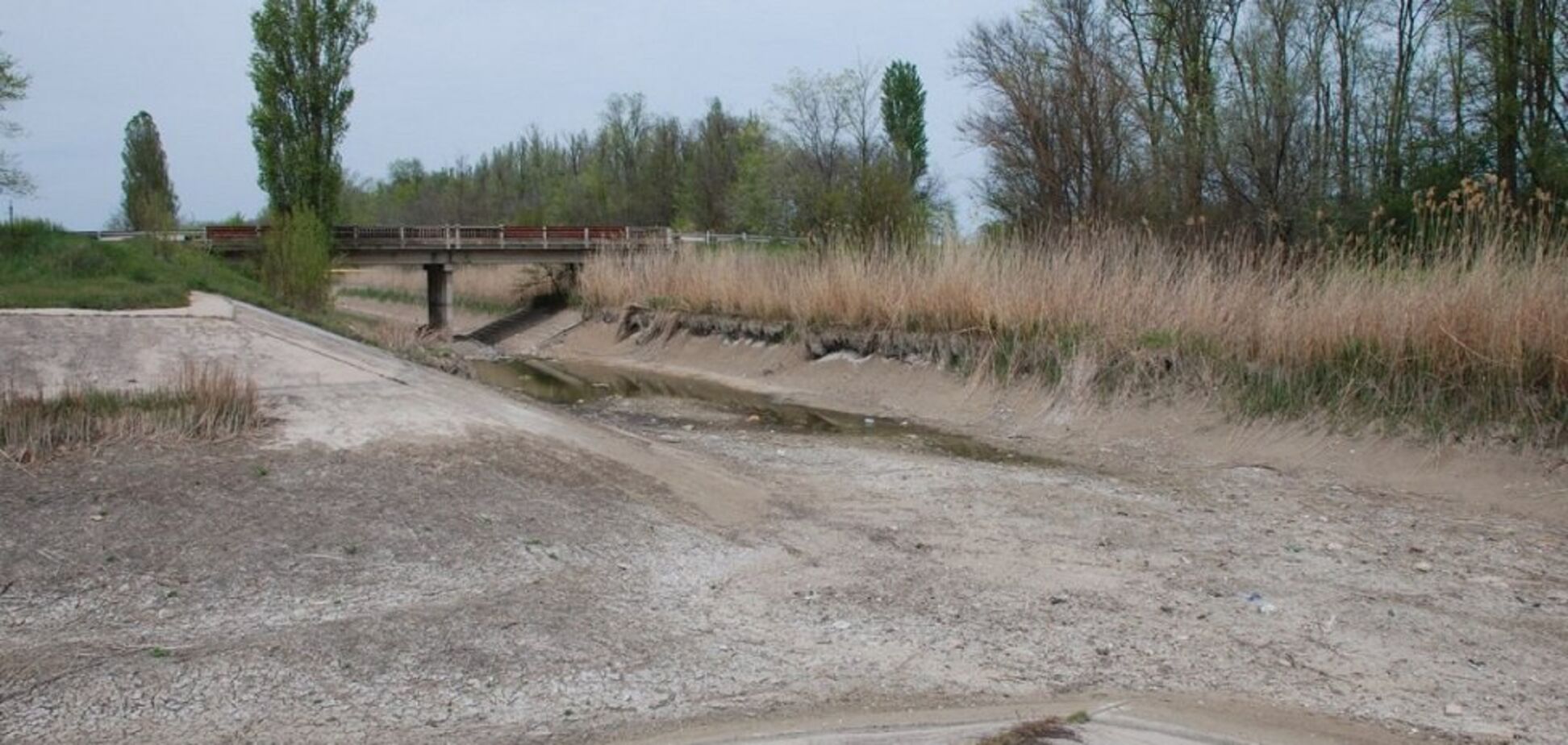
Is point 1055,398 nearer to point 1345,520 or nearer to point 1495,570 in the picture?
point 1345,520

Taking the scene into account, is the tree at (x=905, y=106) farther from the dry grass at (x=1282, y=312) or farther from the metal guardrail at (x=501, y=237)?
the dry grass at (x=1282, y=312)

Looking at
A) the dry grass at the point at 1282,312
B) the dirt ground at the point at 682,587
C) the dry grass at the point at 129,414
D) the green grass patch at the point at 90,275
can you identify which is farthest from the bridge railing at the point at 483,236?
the dry grass at the point at 129,414

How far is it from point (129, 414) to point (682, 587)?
14.1ft

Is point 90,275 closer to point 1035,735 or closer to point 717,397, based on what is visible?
point 717,397

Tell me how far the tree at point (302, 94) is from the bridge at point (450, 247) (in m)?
1.59

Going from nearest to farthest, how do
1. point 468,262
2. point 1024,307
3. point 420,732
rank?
point 420,732, point 1024,307, point 468,262

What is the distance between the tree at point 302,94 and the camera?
116 feet

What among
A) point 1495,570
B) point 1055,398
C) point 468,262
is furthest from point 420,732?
point 468,262

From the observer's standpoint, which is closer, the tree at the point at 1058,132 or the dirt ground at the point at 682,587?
the dirt ground at the point at 682,587

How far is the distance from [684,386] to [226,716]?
17509 mm

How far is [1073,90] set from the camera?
30.9m

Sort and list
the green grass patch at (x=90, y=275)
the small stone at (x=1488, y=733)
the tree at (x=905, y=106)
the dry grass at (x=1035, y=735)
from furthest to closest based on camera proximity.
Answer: the tree at (x=905, y=106)
the green grass patch at (x=90, y=275)
the small stone at (x=1488, y=733)
the dry grass at (x=1035, y=735)

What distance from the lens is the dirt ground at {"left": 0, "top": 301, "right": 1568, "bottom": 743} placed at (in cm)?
539

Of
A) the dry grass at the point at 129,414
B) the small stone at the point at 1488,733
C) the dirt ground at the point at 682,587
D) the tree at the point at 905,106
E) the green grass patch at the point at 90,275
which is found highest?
the tree at the point at 905,106
